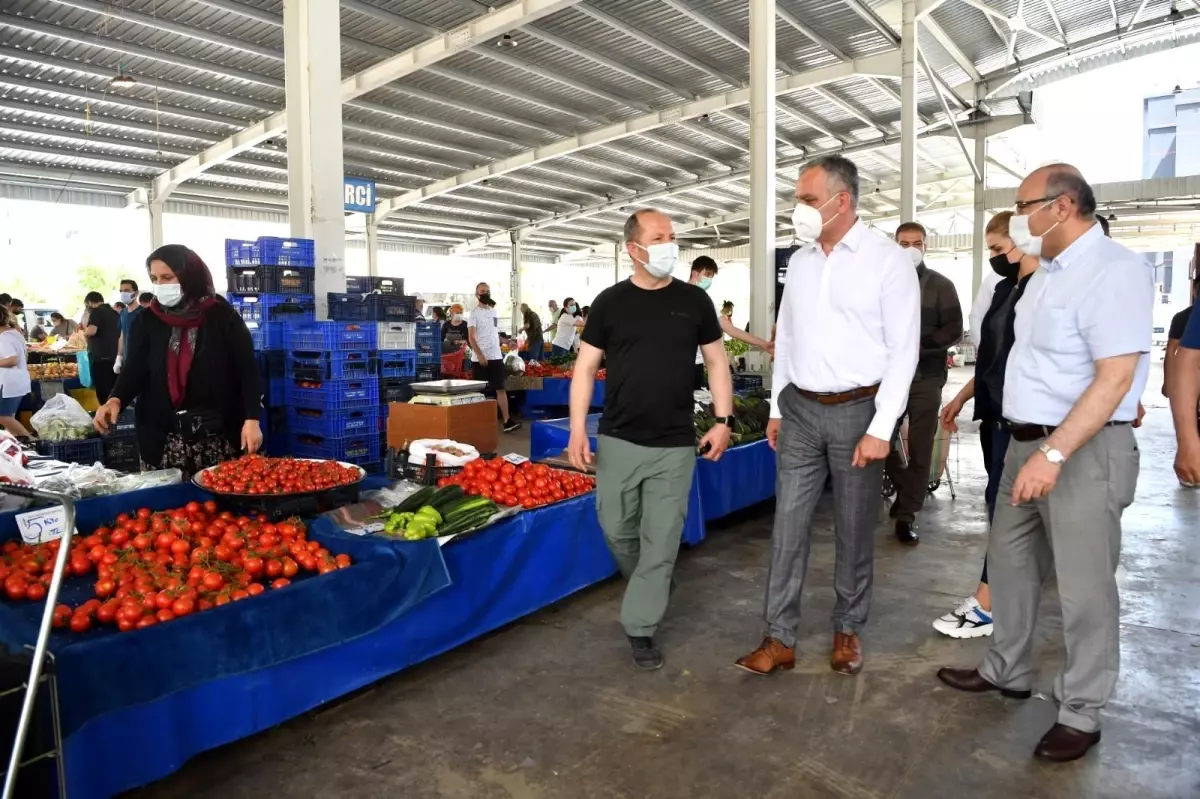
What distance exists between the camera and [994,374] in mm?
3180

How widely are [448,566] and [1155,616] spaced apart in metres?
3.23

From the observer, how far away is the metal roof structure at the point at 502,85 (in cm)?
1062

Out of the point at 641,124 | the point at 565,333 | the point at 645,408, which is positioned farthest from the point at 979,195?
the point at 645,408

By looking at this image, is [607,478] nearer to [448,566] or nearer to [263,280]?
[448,566]

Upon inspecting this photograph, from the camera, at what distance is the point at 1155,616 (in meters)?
3.72

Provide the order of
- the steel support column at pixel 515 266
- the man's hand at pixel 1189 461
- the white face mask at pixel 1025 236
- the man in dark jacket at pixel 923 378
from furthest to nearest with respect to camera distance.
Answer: the steel support column at pixel 515 266 < the man in dark jacket at pixel 923 378 < the white face mask at pixel 1025 236 < the man's hand at pixel 1189 461

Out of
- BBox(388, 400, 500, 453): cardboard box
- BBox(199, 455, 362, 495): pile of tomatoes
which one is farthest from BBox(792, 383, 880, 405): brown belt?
BBox(388, 400, 500, 453): cardboard box

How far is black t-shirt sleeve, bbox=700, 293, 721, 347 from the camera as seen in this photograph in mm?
3105

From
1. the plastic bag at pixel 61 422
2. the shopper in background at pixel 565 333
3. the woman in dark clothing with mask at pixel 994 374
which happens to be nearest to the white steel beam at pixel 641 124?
the shopper in background at pixel 565 333

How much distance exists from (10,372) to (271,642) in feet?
19.9

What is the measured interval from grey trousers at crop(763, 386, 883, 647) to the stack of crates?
405 cm

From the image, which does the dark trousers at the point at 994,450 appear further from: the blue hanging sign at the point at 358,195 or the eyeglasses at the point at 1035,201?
the blue hanging sign at the point at 358,195

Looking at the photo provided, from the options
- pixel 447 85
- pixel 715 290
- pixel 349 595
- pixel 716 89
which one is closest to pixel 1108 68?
pixel 716 89

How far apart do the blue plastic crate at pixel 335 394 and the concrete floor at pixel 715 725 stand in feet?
10.0
